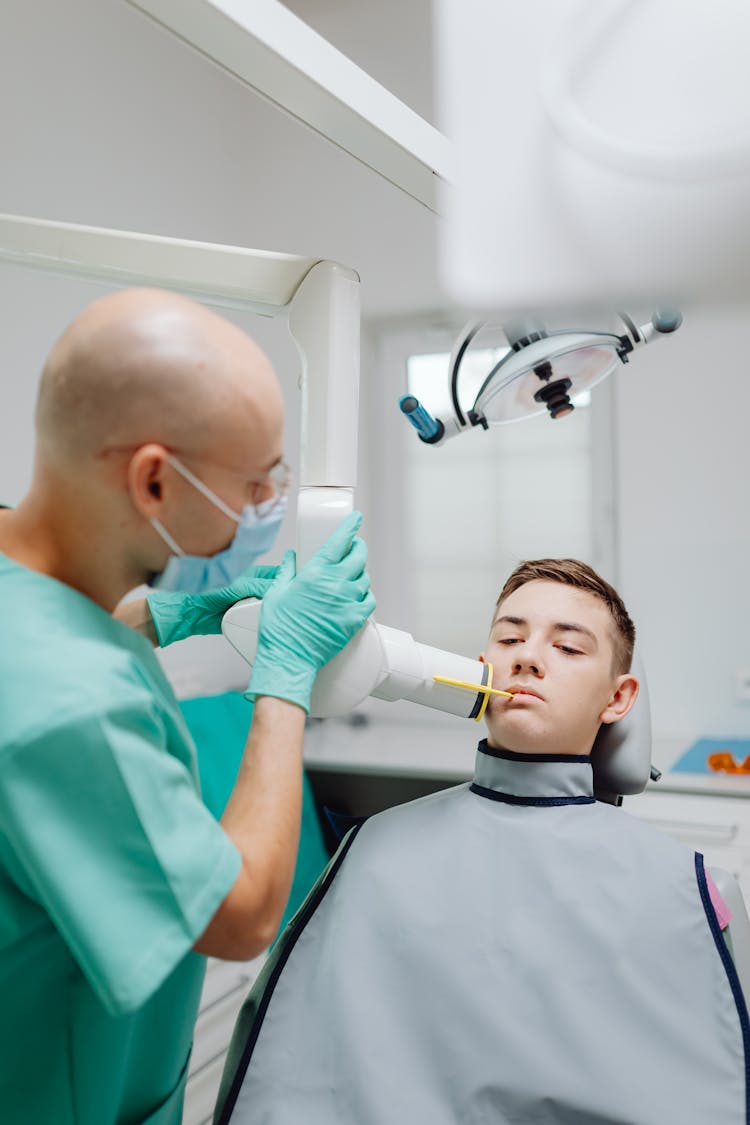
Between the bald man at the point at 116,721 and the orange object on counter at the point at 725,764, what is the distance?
2.13 metres

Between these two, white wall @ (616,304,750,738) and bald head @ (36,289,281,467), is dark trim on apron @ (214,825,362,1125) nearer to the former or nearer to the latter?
bald head @ (36,289,281,467)

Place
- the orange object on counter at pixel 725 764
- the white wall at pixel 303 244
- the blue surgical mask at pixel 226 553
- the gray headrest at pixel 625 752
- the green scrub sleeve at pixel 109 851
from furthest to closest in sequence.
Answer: the orange object on counter at pixel 725 764, the white wall at pixel 303 244, the gray headrest at pixel 625 752, the blue surgical mask at pixel 226 553, the green scrub sleeve at pixel 109 851

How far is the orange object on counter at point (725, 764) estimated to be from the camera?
2773 mm

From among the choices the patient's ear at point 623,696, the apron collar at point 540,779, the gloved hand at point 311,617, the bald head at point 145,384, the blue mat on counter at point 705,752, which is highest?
the bald head at point 145,384

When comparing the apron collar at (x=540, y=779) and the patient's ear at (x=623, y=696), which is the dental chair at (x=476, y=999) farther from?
the patient's ear at (x=623, y=696)

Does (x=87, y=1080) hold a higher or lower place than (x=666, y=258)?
lower

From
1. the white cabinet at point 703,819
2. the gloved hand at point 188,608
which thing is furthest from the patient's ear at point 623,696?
the white cabinet at point 703,819

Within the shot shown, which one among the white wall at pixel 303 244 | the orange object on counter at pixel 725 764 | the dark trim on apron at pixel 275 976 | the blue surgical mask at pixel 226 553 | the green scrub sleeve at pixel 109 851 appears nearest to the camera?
the green scrub sleeve at pixel 109 851

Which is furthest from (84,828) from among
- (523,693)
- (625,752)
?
(625,752)

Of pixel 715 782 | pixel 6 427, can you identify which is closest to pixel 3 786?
pixel 6 427

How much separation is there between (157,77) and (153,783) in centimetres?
299

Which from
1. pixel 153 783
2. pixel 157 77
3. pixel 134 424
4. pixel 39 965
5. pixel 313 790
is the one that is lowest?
pixel 313 790

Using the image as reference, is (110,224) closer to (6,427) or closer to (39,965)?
(6,427)

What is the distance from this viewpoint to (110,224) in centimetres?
291
